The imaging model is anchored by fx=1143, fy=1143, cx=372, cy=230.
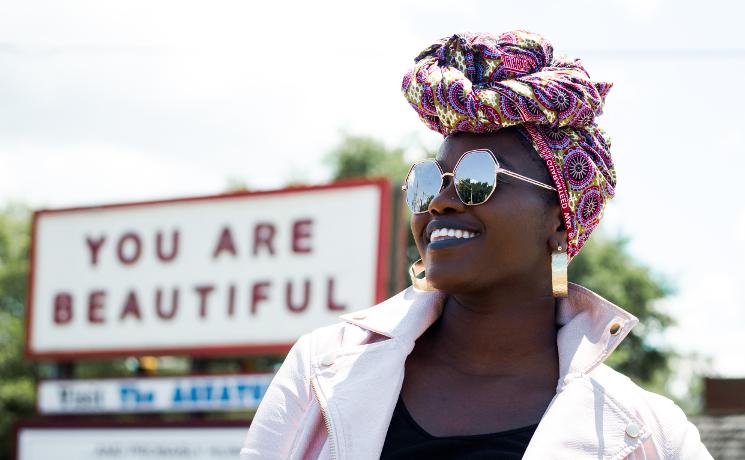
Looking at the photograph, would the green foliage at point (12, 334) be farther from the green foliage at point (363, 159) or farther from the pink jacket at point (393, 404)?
the pink jacket at point (393, 404)

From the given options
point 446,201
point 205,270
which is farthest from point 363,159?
point 446,201

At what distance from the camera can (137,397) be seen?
11672mm

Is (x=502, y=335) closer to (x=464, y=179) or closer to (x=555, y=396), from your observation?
(x=555, y=396)

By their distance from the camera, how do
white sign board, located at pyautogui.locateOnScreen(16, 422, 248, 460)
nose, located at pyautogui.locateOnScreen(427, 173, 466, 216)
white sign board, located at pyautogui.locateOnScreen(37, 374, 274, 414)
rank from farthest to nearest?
white sign board, located at pyautogui.locateOnScreen(37, 374, 274, 414) < white sign board, located at pyautogui.locateOnScreen(16, 422, 248, 460) < nose, located at pyautogui.locateOnScreen(427, 173, 466, 216)

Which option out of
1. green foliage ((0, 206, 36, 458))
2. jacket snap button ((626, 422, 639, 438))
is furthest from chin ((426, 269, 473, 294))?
green foliage ((0, 206, 36, 458))

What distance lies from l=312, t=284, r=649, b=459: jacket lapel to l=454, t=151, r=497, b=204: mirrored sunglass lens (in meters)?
0.32

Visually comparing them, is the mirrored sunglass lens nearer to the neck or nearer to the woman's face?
the woman's face

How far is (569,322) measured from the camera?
8.08 feet

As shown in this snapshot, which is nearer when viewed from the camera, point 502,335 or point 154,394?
point 502,335

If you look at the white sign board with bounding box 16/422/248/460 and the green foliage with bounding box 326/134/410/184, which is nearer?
the white sign board with bounding box 16/422/248/460

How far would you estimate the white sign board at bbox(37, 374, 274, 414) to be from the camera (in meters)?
11.0

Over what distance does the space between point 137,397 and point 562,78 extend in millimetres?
9951

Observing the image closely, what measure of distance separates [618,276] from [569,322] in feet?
84.0

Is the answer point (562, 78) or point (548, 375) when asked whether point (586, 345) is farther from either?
point (562, 78)
